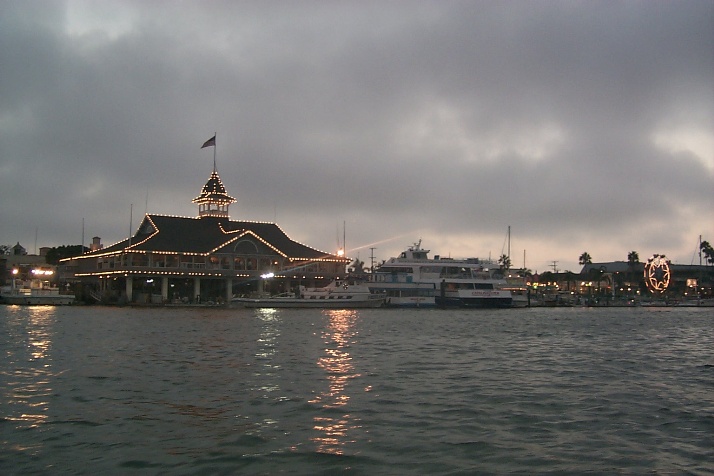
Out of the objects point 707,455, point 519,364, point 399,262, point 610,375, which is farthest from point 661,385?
point 399,262

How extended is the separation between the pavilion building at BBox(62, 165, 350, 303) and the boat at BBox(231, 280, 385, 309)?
5.61 m

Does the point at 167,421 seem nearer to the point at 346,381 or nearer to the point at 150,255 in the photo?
the point at 346,381

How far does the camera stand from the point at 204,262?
9100cm

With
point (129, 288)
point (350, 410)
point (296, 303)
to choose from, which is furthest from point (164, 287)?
point (350, 410)

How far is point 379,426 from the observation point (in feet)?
48.2

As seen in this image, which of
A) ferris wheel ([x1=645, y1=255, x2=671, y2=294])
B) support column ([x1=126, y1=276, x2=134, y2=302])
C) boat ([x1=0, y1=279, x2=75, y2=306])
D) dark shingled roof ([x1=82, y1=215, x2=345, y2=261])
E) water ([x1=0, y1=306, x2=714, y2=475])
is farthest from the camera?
ferris wheel ([x1=645, y1=255, x2=671, y2=294])

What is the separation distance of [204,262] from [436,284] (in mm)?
32421

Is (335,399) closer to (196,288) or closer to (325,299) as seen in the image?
(325,299)

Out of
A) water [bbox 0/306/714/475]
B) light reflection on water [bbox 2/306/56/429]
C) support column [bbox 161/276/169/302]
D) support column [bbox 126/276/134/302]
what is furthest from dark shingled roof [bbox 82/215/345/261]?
water [bbox 0/306/714/475]

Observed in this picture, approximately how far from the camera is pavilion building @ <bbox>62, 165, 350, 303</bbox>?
8912 centimetres

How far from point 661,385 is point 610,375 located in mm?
2336

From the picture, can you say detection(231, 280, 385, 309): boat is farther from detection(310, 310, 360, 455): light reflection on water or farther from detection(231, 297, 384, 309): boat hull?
detection(310, 310, 360, 455): light reflection on water

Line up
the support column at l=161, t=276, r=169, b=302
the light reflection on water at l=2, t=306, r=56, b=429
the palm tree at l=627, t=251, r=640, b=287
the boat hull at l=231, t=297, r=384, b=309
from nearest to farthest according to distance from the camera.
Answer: the light reflection on water at l=2, t=306, r=56, b=429 → the boat hull at l=231, t=297, r=384, b=309 → the support column at l=161, t=276, r=169, b=302 → the palm tree at l=627, t=251, r=640, b=287

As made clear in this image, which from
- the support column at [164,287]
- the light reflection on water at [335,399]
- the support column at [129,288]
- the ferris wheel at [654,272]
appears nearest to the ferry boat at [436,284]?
the support column at [164,287]
